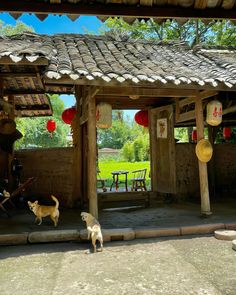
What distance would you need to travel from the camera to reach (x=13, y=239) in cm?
588

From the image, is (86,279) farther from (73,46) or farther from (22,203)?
(73,46)

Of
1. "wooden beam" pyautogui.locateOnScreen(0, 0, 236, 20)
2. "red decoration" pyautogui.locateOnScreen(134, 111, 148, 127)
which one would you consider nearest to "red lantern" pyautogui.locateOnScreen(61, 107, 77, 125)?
"red decoration" pyautogui.locateOnScreen(134, 111, 148, 127)

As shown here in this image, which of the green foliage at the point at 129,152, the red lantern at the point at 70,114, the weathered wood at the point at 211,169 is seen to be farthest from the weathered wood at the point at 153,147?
the green foliage at the point at 129,152

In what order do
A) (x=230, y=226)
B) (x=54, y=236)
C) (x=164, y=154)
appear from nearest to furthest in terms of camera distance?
(x=54, y=236), (x=230, y=226), (x=164, y=154)

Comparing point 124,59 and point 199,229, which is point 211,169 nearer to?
point 199,229

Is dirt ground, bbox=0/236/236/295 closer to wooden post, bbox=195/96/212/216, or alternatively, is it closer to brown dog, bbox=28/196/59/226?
brown dog, bbox=28/196/59/226

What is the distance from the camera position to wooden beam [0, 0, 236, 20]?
2.47m

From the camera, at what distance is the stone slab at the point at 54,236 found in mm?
5895

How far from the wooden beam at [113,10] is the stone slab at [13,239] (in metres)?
4.55

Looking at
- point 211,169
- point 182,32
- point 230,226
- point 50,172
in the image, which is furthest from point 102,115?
point 182,32

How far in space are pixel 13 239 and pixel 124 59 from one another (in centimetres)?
475

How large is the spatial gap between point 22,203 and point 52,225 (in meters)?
2.48

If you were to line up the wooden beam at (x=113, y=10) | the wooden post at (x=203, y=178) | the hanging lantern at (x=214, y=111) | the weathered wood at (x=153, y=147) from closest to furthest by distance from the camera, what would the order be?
the wooden beam at (x=113, y=10) → the hanging lantern at (x=214, y=111) → the wooden post at (x=203, y=178) → the weathered wood at (x=153, y=147)

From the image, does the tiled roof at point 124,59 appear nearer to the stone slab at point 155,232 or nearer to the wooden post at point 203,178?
the wooden post at point 203,178
